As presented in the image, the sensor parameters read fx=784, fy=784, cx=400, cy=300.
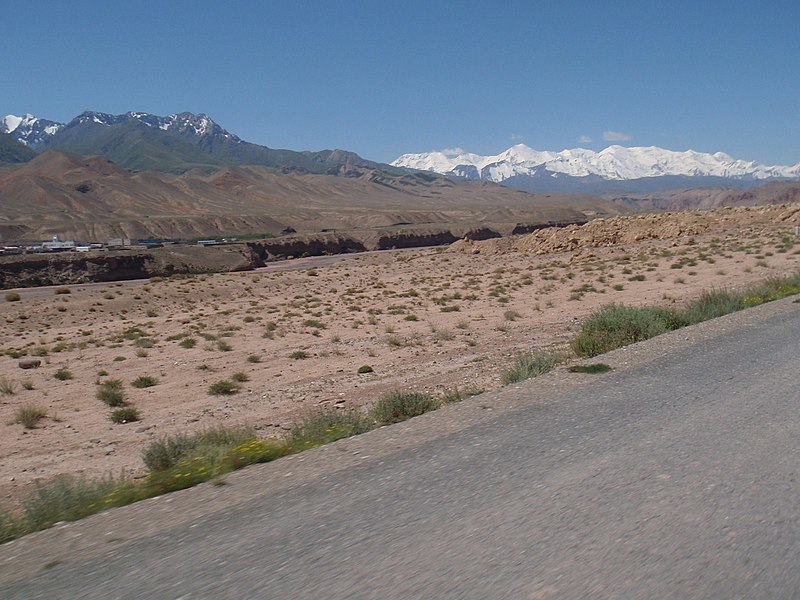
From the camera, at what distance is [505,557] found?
5105mm

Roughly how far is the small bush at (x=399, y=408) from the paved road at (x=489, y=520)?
1758 millimetres

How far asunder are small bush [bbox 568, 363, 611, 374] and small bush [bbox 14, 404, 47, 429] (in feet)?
37.5

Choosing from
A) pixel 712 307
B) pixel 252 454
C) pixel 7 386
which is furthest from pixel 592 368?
pixel 7 386

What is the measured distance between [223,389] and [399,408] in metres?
8.60

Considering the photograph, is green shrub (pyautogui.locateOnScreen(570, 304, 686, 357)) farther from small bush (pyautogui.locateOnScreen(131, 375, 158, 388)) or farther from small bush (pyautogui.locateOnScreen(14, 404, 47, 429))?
small bush (pyautogui.locateOnScreen(14, 404, 47, 429))

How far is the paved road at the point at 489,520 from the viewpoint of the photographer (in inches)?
191

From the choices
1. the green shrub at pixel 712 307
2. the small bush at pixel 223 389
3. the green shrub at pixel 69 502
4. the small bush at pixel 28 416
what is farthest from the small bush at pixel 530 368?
the small bush at pixel 28 416

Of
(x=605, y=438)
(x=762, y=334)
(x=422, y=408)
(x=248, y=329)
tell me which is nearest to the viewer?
(x=605, y=438)

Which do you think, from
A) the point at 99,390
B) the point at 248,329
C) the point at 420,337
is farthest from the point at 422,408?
the point at 248,329

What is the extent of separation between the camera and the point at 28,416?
16.6m

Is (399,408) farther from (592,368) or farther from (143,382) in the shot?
(143,382)

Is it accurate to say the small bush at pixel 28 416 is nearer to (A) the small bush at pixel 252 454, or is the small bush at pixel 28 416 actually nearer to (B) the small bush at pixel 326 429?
(B) the small bush at pixel 326 429

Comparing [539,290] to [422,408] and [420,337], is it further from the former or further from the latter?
[422,408]

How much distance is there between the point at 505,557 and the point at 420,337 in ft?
64.5
